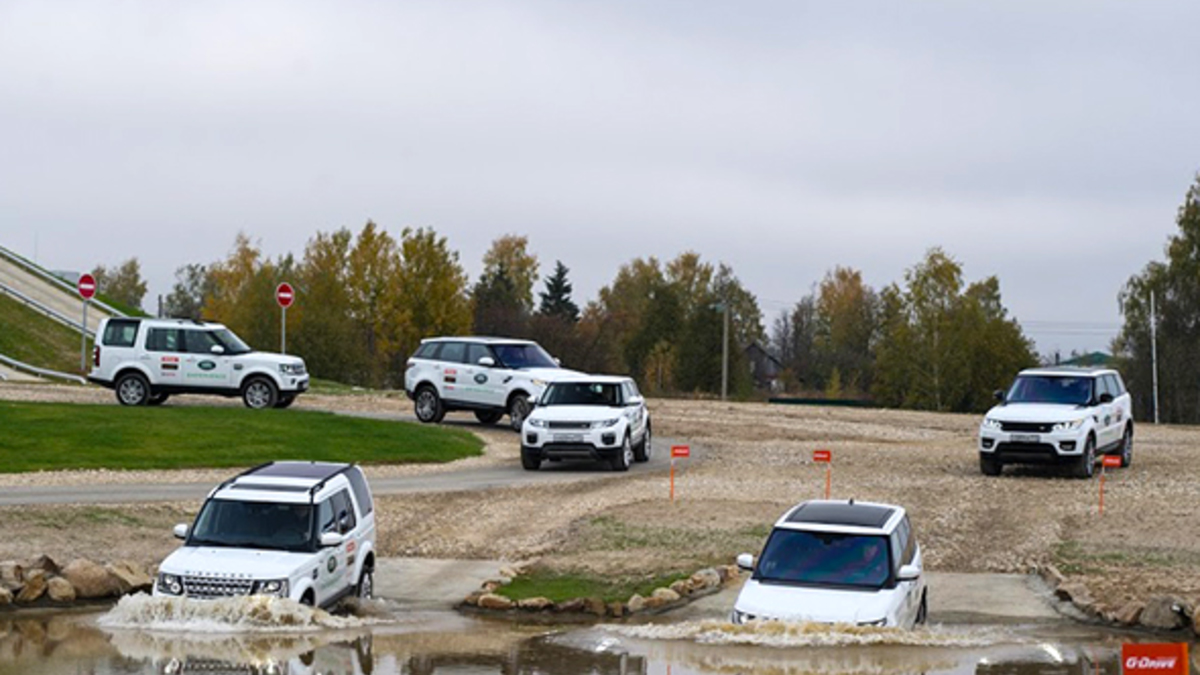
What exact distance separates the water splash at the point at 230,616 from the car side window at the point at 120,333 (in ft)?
70.4

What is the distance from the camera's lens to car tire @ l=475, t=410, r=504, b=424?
130 feet

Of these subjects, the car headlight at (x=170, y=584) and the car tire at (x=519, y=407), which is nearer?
the car headlight at (x=170, y=584)

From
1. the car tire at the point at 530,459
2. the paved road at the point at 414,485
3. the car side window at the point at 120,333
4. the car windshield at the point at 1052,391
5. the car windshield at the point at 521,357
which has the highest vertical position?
the car side window at the point at 120,333

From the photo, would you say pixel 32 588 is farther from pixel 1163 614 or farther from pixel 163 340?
pixel 163 340

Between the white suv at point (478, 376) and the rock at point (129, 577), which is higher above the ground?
the white suv at point (478, 376)

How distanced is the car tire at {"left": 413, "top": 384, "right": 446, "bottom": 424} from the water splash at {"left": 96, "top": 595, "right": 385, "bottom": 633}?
2176 cm

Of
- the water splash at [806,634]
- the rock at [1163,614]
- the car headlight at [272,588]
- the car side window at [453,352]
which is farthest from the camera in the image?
the car side window at [453,352]

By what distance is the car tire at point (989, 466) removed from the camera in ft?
101

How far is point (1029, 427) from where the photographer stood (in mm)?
30266

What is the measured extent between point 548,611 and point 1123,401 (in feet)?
58.8

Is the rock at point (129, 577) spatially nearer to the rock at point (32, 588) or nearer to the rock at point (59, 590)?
the rock at point (59, 590)

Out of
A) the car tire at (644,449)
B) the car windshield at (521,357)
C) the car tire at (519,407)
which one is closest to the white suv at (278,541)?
the car tire at (644,449)

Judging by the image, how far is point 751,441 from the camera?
131ft

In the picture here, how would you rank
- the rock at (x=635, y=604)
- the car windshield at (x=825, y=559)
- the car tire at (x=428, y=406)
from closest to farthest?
the car windshield at (x=825, y=559), the rock at (x=635, y=604), the car tire at (x=428, y=406)
